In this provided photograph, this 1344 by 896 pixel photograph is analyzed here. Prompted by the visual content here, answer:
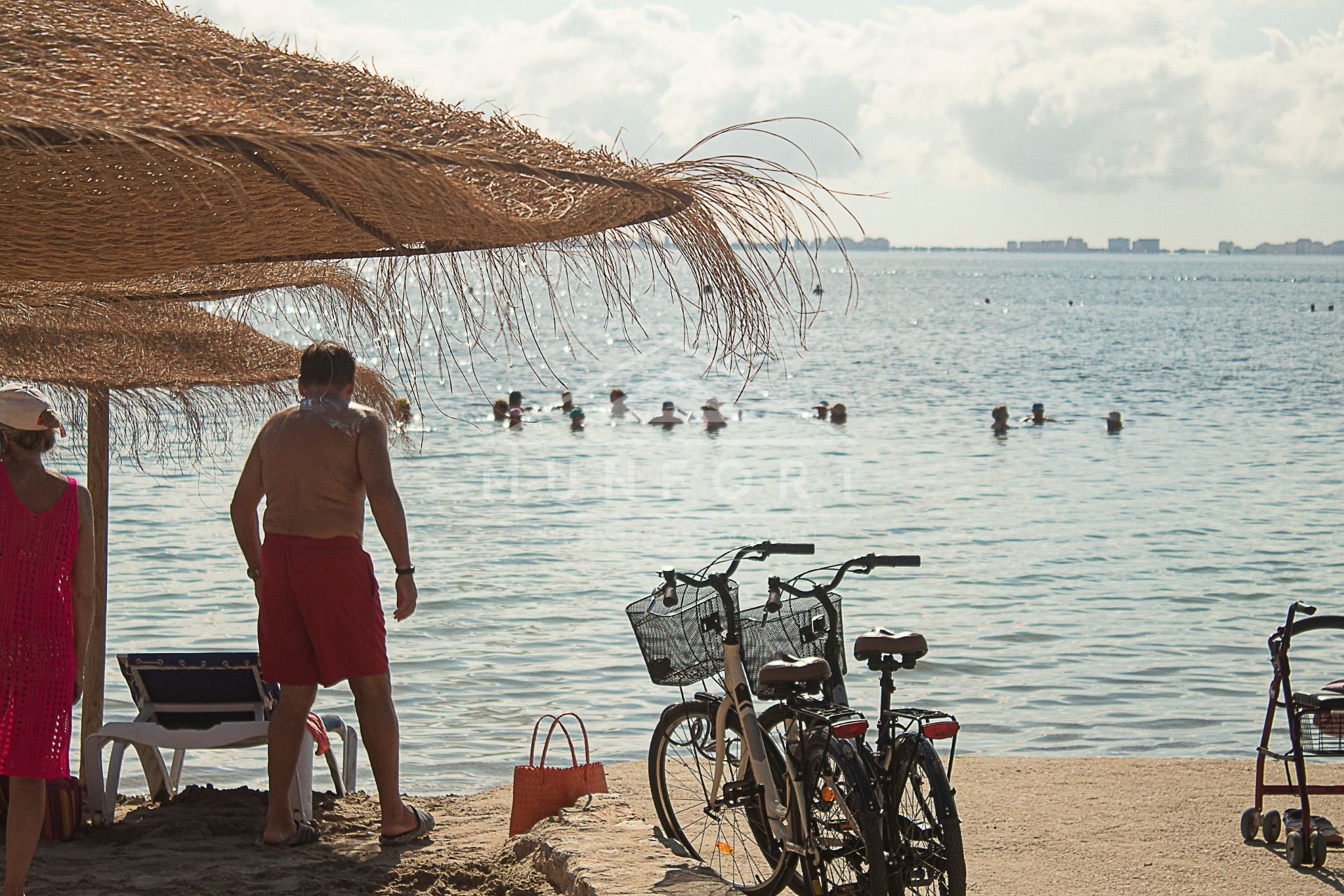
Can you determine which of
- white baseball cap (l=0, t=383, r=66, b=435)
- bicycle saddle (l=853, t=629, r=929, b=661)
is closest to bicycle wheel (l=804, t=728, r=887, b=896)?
bicycle saddle (l=853, t=629, r=929, b=661)

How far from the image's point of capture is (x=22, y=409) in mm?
4086

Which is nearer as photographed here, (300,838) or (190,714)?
(300,838)

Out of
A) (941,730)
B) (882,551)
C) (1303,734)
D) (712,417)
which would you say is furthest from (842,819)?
(712,417)

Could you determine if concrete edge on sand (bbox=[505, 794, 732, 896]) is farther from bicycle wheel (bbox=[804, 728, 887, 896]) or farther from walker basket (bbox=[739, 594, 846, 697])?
walker basket (bbox=[739, 594, 846, 697])

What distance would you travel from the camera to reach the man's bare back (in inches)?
187

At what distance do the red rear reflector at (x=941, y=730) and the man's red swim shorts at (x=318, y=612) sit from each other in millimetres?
1824

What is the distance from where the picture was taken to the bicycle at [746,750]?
4309 millimetres

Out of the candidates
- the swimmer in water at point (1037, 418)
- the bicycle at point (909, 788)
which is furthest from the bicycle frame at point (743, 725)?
the swimmer in water at point (1037, 418)

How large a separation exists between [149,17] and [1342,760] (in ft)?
23.0

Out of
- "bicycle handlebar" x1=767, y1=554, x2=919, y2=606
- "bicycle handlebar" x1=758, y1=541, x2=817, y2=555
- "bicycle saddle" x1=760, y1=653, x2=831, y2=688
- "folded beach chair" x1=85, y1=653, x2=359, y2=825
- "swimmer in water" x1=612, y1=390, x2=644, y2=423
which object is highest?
"swimmer in water" x1=612, y1=390, x2=644, y2=423

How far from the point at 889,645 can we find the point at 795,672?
0.33 meters

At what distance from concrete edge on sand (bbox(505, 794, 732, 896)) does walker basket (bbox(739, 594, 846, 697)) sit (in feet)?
2.13

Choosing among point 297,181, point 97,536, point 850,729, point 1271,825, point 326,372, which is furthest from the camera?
point 97,536

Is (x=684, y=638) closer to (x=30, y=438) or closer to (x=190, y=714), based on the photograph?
(x=190, y=714)
